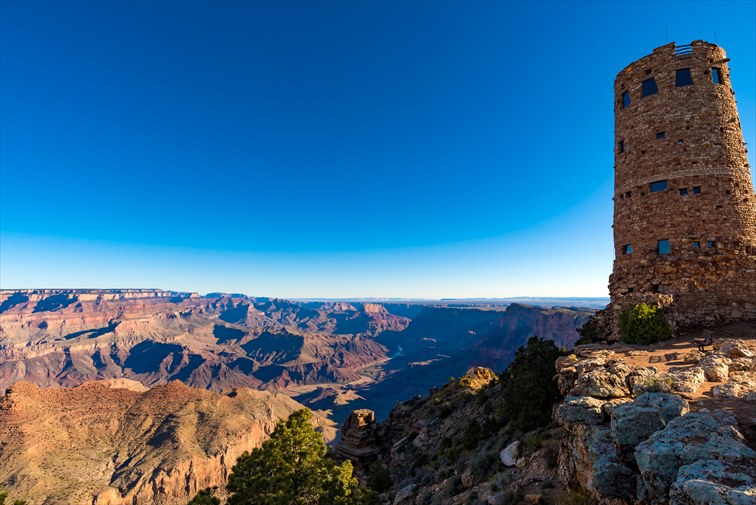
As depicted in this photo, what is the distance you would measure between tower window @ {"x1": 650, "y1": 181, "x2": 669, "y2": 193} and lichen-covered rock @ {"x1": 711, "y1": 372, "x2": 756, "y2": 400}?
1580 cm

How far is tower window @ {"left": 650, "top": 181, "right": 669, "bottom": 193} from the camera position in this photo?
→ 23453 millimetres

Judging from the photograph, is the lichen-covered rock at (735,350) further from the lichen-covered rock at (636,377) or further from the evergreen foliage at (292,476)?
the evergreen foliage at (292,476)

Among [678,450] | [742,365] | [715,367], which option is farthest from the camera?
[742,365]

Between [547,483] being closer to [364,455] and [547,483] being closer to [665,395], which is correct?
[665,395]

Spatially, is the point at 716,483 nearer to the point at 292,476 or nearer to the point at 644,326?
the point at 644,326

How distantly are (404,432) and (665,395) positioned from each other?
115 feet

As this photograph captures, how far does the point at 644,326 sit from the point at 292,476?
21.8 metres

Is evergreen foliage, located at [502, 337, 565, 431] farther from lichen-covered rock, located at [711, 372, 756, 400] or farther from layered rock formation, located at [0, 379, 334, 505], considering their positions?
layered rock formation, located at [0, 379, 334, 505]

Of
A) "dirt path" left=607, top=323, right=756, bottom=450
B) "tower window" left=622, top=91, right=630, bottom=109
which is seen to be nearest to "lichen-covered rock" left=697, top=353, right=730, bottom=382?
"dirt path" left=607, top=323, right=756, bottom=450

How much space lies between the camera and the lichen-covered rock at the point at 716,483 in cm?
470

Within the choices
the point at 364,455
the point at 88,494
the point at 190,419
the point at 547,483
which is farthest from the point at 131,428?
the point at 547,483

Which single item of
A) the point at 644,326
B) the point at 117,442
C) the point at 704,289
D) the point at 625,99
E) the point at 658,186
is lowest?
the point at 117,442

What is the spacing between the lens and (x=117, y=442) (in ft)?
311

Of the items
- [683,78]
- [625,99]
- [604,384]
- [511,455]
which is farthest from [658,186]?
[511,455]
